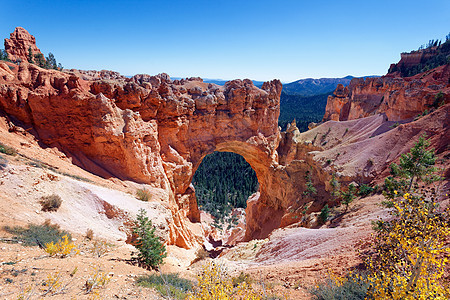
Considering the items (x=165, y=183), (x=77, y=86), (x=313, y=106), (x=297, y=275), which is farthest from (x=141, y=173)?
(x=313, y=106)

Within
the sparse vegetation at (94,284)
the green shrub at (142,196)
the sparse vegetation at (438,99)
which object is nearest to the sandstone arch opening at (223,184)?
the green shrub at (142,196)

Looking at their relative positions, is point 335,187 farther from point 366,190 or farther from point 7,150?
point 7,150

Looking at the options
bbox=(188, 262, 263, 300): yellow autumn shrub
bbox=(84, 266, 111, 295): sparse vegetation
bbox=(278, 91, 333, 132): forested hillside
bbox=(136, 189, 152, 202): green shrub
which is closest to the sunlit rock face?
bbox=(136, 189, 152, 202): green shrub

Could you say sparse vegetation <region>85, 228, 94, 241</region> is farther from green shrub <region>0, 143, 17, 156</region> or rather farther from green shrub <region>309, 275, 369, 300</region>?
green shrub <region>309, 275, 369, 300</region>

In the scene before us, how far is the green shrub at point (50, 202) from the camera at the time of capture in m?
10.9

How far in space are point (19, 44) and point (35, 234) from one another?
5249 centimetres

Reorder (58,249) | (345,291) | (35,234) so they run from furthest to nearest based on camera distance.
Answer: (35,234), (58,249), (345,291)

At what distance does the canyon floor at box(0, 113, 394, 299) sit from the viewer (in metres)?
6.49

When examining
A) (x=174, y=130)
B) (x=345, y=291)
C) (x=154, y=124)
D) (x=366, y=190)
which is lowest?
(x=366, y=190)

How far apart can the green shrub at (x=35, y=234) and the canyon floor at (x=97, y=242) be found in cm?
28

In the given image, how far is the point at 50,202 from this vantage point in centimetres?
1098

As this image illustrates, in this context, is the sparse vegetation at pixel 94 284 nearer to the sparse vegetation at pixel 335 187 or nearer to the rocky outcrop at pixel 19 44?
the sparse vegetation at pixel 335 187

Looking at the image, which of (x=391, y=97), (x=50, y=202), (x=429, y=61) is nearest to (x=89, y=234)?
(x=50, y=202)

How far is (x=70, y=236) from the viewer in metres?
9.92
